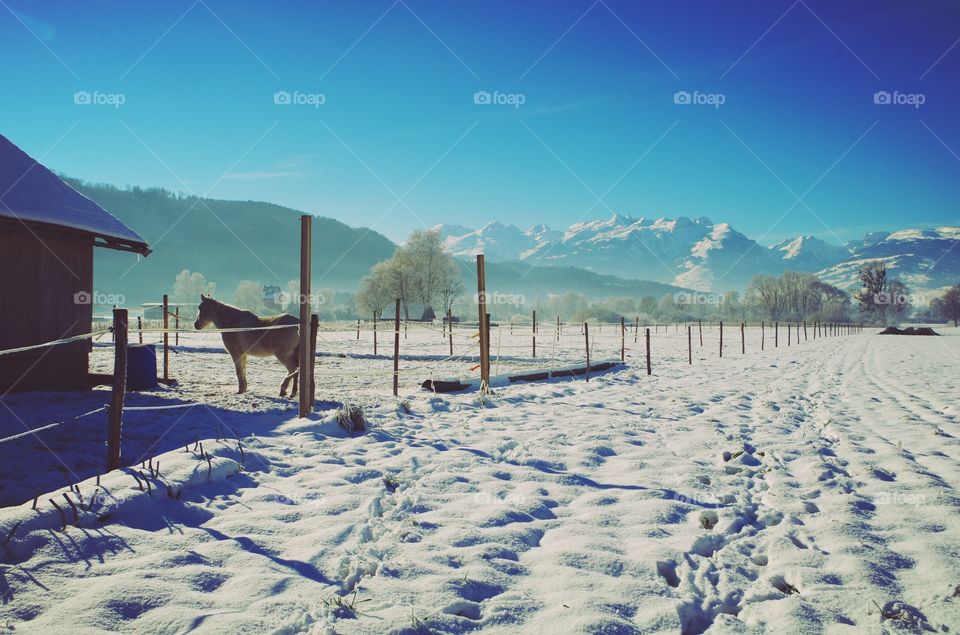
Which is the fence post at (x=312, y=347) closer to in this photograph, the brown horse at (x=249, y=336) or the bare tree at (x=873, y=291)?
the brown horse at (x=249, y=336)

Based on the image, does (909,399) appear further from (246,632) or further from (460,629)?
(246,632)

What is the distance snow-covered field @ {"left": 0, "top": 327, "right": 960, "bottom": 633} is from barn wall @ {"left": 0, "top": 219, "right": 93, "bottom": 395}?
1.55 meters

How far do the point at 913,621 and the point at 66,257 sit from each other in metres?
11.6

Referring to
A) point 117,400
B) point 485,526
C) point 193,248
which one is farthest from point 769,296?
point 193,248

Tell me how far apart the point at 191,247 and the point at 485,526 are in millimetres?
194158

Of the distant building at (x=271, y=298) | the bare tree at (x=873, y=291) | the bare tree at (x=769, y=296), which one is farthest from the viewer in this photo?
the bare tree at (x=769, y=296)

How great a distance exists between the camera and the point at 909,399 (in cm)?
910

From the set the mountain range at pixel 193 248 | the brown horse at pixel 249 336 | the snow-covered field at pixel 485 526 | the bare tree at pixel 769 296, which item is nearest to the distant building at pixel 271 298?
the brown horse at pixel 249 336

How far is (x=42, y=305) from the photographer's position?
8.34m

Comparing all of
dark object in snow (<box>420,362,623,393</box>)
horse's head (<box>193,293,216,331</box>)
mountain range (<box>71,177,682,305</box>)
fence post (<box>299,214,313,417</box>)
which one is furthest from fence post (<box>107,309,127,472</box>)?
mountain range (<box>71,177,682,305</box>)

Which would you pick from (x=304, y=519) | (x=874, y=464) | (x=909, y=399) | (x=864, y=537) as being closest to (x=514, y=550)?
(x=304, y=519)

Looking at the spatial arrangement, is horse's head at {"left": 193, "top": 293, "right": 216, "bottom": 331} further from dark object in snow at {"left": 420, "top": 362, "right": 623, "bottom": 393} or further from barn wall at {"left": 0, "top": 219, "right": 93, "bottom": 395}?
dark object in snow at {"left": 420, "top": 362, "right": 623, "bottom": 393}

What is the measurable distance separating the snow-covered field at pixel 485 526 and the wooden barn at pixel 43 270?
162 centimetres

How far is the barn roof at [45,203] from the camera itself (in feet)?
26.3
